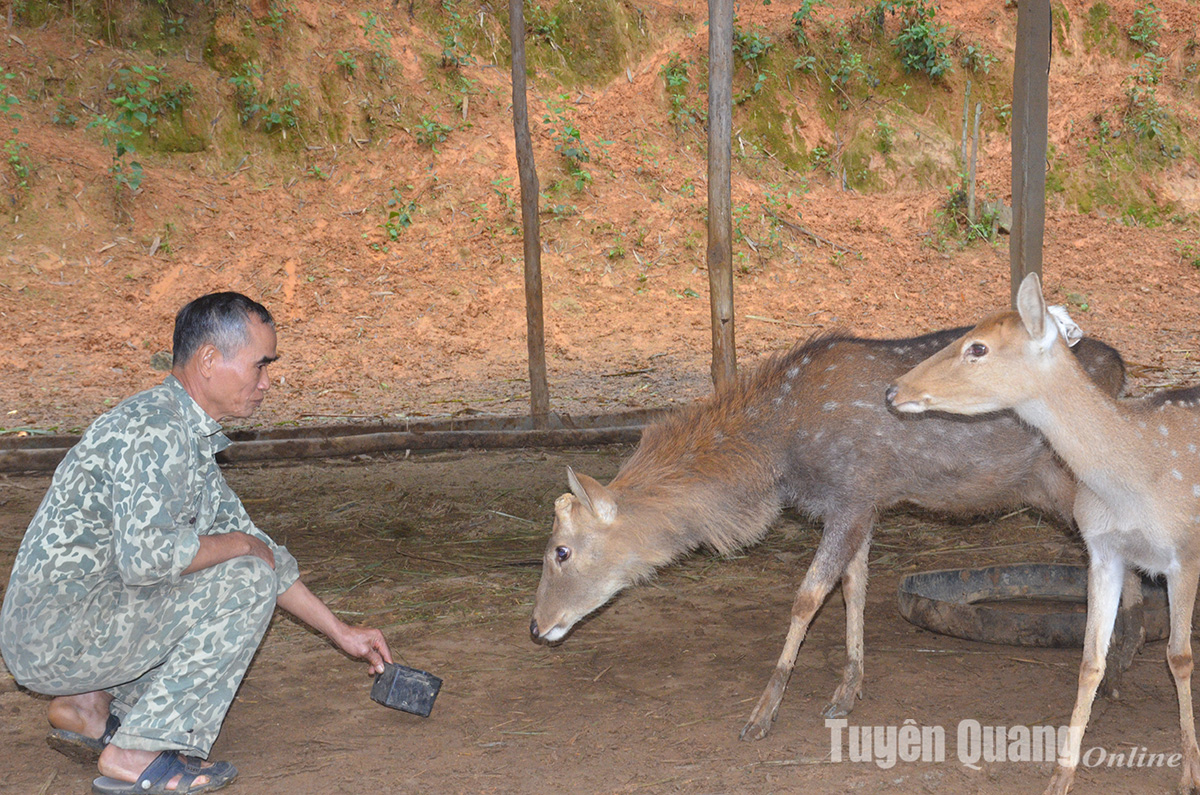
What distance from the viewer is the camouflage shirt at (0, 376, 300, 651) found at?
3297 millimetres

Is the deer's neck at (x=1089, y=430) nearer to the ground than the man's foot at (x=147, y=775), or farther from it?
farther from it

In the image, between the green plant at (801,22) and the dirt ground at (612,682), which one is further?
the green plant at (801,22)

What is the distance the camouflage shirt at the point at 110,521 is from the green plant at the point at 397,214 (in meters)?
10.5

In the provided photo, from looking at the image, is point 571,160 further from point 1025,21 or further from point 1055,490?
point 1055,490

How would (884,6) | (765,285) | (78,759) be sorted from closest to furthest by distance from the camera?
(78,759)
(765,285)
(884,6)

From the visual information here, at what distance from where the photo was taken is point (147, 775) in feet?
11.5

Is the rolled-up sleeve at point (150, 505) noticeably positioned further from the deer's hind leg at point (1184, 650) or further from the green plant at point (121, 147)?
the green plant at point (121, 147)

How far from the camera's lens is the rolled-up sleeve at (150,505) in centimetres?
328

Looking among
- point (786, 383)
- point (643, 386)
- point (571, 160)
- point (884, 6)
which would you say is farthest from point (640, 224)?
point (786, 383)

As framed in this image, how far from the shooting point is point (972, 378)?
12.5ft

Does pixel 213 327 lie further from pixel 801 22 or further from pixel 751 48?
pixel 801 22

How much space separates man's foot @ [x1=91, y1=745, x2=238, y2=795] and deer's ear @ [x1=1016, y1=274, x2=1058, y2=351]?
320 centimetres

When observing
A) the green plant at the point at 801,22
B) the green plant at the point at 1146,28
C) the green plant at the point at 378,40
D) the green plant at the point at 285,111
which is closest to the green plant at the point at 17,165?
the green plant at the point at 285,111

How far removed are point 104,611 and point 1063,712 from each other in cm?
351
